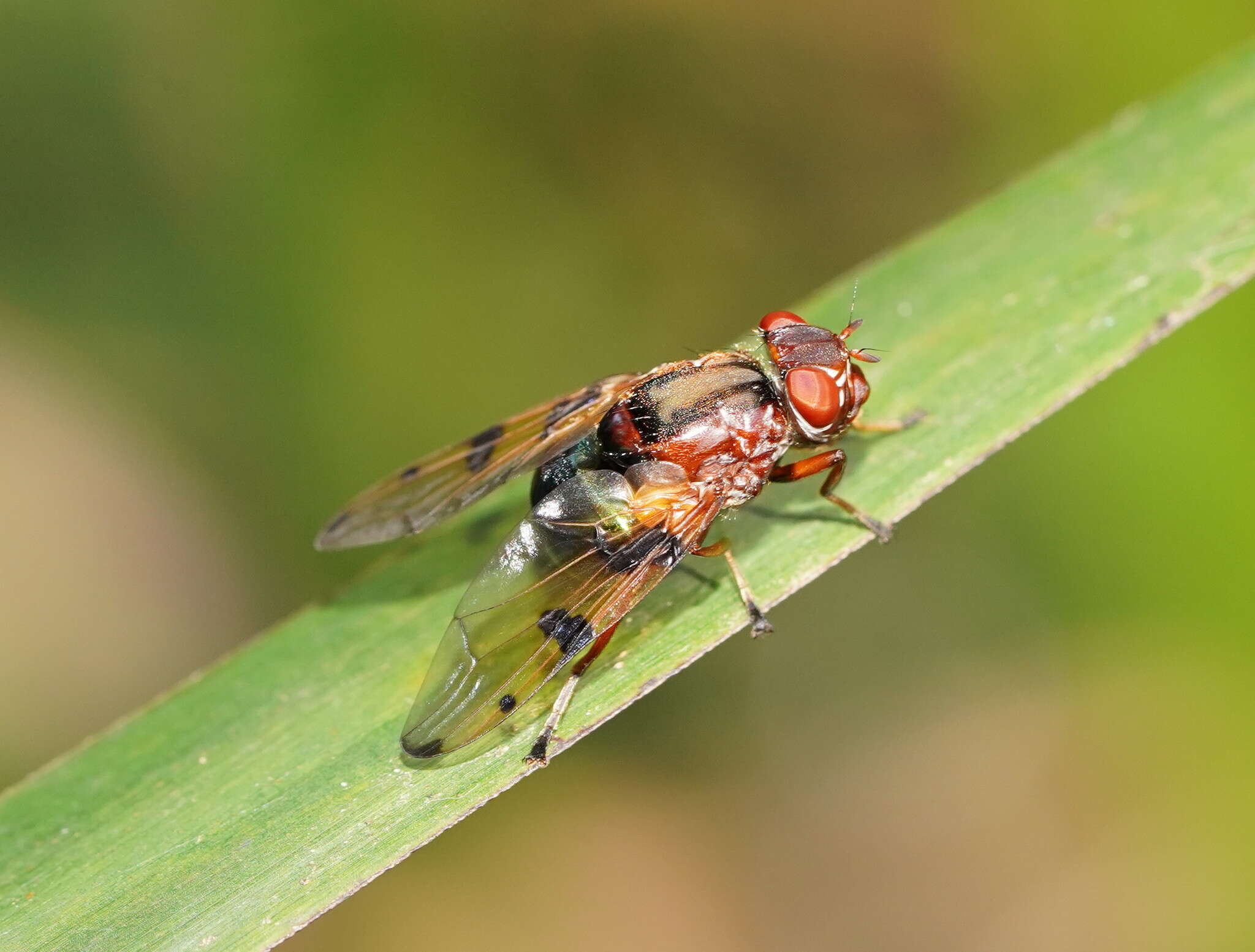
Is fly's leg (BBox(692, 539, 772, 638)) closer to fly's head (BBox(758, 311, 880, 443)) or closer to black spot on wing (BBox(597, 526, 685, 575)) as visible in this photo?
black spot on wing (BBox(597, 526, 685, 575))

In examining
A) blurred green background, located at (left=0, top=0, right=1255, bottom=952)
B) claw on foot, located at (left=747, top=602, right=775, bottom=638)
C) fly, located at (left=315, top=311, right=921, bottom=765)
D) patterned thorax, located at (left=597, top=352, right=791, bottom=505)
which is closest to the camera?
fly, located at (left=315, top=311, right=921, bottom=765)

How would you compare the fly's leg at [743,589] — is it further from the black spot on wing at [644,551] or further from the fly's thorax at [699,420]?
the fly's thorax at [699,420]

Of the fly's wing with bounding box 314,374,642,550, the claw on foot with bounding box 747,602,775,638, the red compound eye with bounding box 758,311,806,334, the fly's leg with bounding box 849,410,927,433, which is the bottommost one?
the claw on foot with bounding box 747,602,775,638

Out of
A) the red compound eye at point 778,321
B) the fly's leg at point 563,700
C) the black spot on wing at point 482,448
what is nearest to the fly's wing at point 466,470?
the black spot on wing at point 482,448

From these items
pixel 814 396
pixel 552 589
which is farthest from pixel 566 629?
pixel 814 396

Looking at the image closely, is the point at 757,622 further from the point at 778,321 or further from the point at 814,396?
the point at 778,321

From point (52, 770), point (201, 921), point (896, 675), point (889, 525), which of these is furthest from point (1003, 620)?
point (52, 770)

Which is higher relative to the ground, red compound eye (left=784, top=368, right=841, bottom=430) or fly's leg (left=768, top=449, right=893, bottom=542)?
red compound eye (left=784, top=368, right=841, bottom=430)

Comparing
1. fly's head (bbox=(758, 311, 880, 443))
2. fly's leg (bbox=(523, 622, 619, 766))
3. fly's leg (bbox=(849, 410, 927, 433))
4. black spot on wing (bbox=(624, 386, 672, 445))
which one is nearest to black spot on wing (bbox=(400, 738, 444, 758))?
fly's leg (bbox=(523, 622, 619, 766))
